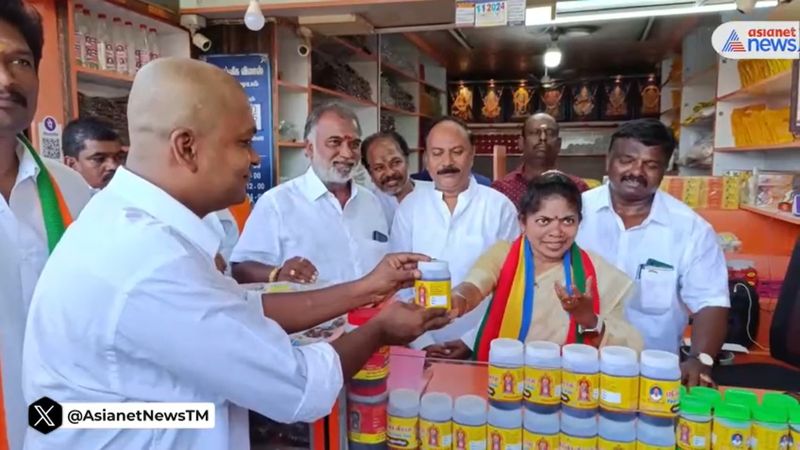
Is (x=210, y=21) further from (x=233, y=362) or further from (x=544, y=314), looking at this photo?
(x=233, y=362)

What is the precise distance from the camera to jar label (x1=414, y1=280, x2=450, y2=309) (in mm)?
1075

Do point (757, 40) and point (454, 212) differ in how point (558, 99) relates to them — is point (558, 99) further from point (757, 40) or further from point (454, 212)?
point (454, 212)

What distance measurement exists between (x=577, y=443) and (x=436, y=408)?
0.84 ft

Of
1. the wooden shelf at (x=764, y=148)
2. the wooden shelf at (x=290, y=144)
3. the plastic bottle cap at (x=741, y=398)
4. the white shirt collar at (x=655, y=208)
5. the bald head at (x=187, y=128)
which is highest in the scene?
the wooden shelf at (x=290, y=144)

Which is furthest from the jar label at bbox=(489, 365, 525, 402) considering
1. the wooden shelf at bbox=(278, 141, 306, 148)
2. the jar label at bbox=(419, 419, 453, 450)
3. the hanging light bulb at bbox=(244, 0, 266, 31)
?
the wooden shelf at bbox=(278, 141, 306, 148)

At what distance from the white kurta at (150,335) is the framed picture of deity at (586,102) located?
7.96 metres

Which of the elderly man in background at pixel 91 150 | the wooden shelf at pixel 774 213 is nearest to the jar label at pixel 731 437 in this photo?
the elderly man in background at pixel 91 150

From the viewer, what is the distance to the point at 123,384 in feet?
2.64

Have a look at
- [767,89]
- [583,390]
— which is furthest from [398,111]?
[583,390]

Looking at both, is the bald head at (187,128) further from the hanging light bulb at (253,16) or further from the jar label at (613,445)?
the hanging light bulb at (253,16)

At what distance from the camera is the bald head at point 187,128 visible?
2.75 feet

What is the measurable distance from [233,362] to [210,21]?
324 centimetres

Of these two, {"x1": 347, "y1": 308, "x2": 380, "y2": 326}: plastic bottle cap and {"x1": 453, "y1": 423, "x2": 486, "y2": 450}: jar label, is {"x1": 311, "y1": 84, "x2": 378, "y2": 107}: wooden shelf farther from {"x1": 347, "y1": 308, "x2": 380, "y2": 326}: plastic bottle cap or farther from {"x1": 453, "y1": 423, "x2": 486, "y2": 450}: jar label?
{"x1": 453, "y1": 423, "x2": 486, "y2": 450}: jar label

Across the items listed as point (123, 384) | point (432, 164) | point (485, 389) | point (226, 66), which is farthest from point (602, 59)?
point (123, 384)
